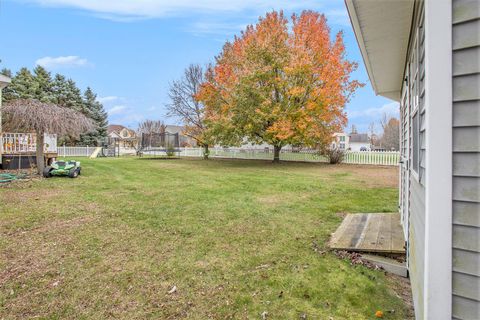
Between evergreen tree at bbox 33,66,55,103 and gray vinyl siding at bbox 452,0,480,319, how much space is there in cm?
3094

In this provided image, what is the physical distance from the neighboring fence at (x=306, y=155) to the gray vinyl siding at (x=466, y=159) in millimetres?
14591

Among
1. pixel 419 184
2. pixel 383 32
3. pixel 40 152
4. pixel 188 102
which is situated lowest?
pixel 419 184

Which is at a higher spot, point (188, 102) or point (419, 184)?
point (188, 102)

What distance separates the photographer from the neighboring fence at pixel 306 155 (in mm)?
15021

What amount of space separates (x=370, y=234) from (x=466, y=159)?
2.90m

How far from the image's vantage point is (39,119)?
8.09 metres

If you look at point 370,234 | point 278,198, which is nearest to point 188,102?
point 278,198

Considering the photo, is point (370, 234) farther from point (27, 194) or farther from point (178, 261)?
point (27, 194)

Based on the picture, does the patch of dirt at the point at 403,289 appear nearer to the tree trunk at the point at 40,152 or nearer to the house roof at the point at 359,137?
the tree trunk at the point at 40,152

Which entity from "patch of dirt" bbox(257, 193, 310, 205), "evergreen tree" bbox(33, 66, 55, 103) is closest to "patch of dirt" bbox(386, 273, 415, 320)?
"patch of dirt" bbox(257, 193, 310, 205)

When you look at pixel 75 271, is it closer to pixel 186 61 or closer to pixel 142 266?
pixel 142 266

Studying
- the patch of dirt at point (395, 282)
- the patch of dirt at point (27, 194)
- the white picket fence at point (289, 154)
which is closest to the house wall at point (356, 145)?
the white picket fence at point (289, 154)

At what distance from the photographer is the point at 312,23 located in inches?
594

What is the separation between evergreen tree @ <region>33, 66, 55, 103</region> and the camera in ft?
86.0
